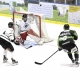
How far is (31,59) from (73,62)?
0.90 meters

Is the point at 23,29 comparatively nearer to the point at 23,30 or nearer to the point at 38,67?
the point at 23,30

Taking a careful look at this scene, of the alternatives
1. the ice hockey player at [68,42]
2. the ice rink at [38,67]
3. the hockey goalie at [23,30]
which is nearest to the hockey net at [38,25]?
the hockey goalie at [23,30]

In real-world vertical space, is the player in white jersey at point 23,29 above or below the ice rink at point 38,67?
above

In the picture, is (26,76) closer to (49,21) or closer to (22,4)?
(49,21)

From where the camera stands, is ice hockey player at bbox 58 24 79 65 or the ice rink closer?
the ice rink

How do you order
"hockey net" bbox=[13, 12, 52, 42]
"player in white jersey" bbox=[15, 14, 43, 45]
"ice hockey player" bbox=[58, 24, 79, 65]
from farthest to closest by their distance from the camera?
"hockey net" bbox=[13, 12, 52, 42], "player in white jersey" bbox=[15, 14, 43, 45], "ice hockey player" bbox=[58, 24, 79, 65]

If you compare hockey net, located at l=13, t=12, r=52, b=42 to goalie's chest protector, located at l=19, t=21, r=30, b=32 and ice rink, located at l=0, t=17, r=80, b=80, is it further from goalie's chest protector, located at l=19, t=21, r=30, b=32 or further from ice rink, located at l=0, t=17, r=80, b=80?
ice rink, located at l=0, t=17, r=80, b=80

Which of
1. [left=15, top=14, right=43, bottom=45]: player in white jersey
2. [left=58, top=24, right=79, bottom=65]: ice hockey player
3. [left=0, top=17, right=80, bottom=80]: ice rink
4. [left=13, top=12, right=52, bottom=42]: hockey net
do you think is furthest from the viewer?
[left=13, top=12, right=52, bottom=42]: hockey net

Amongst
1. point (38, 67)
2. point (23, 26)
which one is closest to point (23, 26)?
point (23, 26)

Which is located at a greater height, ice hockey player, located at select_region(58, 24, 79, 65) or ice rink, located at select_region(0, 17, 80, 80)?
ice hockey player, located at select_region(58, 24, 79, 65)

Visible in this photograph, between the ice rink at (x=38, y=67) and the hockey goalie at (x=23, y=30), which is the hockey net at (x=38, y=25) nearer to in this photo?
the hockey goalie at (x=23, y=30)

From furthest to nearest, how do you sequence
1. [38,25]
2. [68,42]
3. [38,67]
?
[38,25] < [38,67] < [68,42]

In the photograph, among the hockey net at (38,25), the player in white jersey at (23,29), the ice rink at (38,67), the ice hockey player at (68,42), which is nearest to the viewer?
the ice rink at (38,67)

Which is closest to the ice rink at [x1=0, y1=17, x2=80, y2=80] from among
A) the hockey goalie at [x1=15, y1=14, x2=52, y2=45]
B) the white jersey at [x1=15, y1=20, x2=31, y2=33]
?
the hockey goalie at [x1=15, y1=14, x2=52, y2=45]
